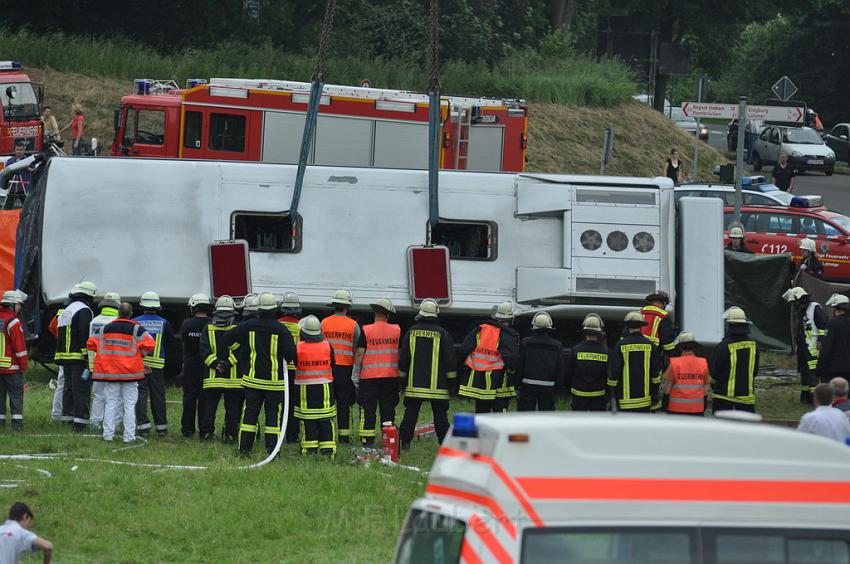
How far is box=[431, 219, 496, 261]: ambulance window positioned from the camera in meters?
18.0

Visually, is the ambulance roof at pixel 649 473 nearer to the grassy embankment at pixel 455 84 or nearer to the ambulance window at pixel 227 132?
the ambulance window at pixel 227 132

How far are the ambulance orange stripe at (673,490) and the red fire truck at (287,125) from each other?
61.5 ft

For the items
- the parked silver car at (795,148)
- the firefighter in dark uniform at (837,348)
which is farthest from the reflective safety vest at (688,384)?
the parked silver car at (795,148)

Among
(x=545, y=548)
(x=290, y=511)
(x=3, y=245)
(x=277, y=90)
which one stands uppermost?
(x=277, y=90)

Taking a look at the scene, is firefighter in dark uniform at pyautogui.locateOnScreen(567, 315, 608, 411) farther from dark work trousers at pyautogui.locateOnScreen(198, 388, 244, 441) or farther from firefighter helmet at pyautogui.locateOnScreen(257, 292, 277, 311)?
dark work trousers at pyautogui.locateOnScreen(198, 388, 244, 441)

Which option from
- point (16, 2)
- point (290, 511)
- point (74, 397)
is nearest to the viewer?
point (290, 511)

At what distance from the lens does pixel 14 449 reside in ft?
45.1

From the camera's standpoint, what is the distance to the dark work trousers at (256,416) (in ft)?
44.4

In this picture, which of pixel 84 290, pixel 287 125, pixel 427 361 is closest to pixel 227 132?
pixel 287 125

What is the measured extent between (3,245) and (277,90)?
6.20m

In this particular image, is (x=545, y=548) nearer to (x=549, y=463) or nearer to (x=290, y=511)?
(x=549, y=463)

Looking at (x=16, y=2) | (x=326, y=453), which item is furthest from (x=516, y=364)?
(x=16, y=2)

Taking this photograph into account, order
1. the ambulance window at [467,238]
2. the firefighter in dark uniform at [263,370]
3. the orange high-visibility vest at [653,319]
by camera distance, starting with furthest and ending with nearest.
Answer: the ambulance window at [467,238]
the orange high-visibility vest at [653,319]
the firefighter in dark uniform at [263,370]

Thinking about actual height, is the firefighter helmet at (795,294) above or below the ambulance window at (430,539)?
above
